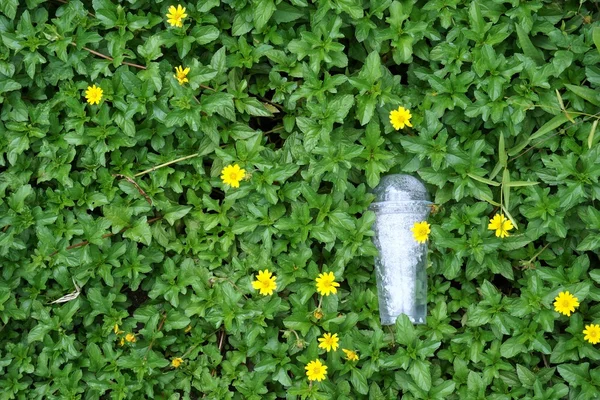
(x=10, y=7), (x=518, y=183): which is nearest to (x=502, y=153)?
(x=518, y=183)

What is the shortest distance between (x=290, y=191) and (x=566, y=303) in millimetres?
1165

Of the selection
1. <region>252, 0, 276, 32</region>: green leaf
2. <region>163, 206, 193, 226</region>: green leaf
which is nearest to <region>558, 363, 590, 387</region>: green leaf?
<region>163, 206, 193, 226</region>: green leaf

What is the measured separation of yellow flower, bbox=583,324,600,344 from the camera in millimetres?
2689

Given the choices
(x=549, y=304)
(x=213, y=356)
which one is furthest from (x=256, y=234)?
(x=549, y=304)

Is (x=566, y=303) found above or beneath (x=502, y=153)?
beneath

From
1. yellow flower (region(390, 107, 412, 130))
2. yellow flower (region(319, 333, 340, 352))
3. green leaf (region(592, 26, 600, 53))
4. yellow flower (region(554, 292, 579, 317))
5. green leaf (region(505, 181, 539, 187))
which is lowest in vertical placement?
yellow flower (region(319, 333, 340, 352))

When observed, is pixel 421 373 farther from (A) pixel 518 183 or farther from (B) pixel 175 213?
(B) pixel 175 213

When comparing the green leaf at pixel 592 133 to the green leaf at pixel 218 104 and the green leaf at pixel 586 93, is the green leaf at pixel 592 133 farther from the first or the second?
the green leaf at pixel 218 104

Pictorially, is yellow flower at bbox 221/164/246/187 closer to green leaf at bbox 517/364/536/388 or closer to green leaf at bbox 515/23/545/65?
green leaf at bbox 515/23/545/65

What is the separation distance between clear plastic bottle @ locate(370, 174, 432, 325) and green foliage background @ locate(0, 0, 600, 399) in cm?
6

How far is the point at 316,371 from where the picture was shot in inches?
110

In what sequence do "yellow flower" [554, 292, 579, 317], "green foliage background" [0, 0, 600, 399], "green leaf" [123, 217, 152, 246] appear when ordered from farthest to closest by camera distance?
"green leaf" [123, 217, 152, 246], "green foliage background" [0, 0, 600, 399], "yellow flower" [554, 292, 579, 317]

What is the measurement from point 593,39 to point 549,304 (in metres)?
1.05

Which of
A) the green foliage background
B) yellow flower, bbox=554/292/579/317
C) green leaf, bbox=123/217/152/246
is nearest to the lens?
yellow flower, bbox=554/292/579/317
